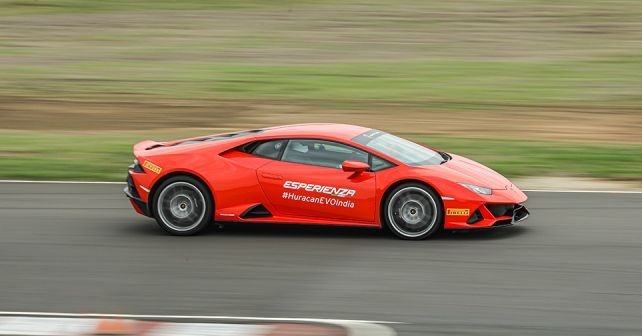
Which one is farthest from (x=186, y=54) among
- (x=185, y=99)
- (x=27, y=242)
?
(x=27, y=242)

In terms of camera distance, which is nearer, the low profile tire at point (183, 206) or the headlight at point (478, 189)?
the headlight at point (478, 189)

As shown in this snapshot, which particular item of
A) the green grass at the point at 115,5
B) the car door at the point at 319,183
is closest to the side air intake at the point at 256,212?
the car door at the point at 319,183

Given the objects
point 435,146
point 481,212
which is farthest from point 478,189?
point 435,146

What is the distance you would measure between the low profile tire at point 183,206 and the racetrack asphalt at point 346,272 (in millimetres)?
149

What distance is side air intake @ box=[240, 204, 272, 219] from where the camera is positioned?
11.1 metres

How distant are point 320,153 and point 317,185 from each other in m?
0.38

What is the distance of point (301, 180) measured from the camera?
35.8 feet

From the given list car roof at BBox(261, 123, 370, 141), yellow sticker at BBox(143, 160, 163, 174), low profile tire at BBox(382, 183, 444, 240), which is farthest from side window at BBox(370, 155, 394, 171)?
yellow sticker at BBox(143, 160, 163, 174)

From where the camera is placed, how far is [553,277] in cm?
938

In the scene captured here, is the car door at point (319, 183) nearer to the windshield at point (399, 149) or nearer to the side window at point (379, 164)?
the side window at point (379, 164)

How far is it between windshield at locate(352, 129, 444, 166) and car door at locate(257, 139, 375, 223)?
25cm

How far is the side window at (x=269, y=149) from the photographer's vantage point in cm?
1114

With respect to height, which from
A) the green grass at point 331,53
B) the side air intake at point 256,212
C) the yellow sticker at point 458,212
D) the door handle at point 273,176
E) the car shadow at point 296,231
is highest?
the green grass at point 331,53

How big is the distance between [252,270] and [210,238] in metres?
1.49
